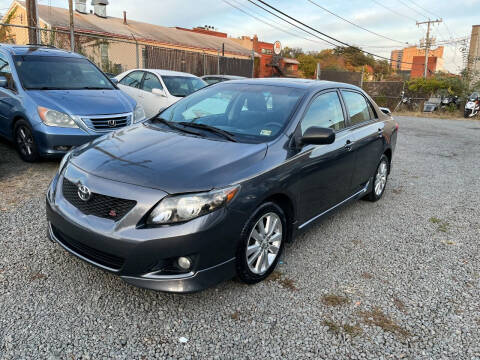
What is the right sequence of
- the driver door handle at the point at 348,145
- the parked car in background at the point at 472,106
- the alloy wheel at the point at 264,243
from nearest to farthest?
the alloy wheel at the point at 264,243
the driver door handle at the point at 348,145
the parked car in background at the point at 472,106

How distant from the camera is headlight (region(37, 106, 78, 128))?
223 inches

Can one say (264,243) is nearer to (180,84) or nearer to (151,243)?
(151,243)

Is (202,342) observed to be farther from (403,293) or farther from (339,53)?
(339,53)

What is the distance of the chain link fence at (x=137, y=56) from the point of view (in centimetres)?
1734

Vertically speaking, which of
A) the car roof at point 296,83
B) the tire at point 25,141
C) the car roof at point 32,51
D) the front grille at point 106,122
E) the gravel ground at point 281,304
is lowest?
the gravel ground at point 281,304

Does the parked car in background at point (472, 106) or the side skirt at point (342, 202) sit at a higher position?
the parked car in background at point (472, 106)

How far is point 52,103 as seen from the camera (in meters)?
5.78

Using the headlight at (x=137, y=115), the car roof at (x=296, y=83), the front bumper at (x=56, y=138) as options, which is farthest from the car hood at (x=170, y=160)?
the headlight at (x=137, y=115)

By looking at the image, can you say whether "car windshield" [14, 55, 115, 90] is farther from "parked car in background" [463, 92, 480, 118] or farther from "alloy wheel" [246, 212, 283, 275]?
"parked car in background" [463, 92, 480, 118]

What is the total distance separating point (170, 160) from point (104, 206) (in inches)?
22.8

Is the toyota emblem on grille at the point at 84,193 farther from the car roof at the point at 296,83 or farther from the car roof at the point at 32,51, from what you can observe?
the car roof at the point at 32,51

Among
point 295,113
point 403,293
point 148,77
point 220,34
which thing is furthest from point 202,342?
point 220,34

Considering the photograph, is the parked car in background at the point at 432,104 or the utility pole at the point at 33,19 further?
the parked car in background at the point at 432,104

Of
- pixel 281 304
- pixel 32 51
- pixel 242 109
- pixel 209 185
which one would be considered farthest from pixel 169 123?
pixel 32 51
